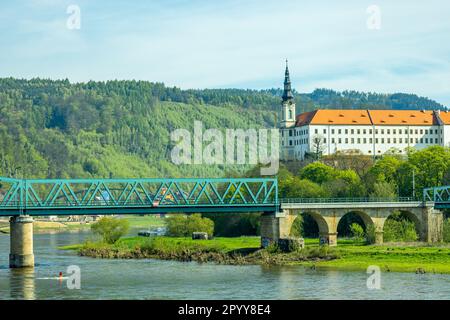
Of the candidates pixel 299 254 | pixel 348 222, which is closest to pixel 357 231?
pixel 348 222

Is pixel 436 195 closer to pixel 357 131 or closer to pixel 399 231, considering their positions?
pixel 399 231

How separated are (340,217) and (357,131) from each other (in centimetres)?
8438

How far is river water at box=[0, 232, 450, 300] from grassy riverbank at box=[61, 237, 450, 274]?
15.1 ft

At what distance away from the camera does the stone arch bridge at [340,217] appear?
99.6 metres

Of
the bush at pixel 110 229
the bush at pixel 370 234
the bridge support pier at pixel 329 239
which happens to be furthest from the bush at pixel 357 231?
the bush at pixel 110 229

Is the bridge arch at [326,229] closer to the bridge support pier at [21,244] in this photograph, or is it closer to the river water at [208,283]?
the river water at [208,283]

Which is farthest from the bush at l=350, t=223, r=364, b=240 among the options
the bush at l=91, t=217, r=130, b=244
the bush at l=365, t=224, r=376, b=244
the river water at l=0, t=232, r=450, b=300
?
the bush at l=91, t=217, r=130, b=244

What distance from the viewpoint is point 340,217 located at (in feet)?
330

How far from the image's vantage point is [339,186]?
12800 cm

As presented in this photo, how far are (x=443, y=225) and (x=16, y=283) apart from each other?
5136 cm

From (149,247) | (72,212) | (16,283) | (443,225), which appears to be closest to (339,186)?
(443,225)
